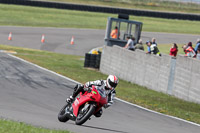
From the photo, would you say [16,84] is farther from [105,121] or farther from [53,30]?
[53,30]

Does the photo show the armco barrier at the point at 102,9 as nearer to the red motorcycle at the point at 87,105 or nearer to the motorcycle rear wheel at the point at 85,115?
the red motorcycle at the point at 87,105

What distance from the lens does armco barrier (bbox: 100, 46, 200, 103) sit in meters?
17.6

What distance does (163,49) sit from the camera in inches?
1404

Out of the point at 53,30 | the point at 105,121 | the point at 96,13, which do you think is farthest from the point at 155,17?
the point at 105,121

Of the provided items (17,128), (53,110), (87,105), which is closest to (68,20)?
(53,110)

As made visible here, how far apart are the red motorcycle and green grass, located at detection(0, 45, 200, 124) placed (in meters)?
5.28

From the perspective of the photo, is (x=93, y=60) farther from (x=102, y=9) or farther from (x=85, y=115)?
(x=102, y=9)

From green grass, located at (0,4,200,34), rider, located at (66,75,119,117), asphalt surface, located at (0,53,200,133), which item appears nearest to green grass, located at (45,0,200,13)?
green grass, located at (0,4,200,34)

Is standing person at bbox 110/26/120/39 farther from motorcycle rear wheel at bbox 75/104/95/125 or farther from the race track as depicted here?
motorcycle rear wheel at bbox 75/104/95/125

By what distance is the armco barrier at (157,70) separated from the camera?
17.6 meters

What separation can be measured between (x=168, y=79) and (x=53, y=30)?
23.0 meters

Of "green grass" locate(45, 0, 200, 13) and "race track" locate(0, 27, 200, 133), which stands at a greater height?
"green grass" locate(45, 0, 200, 13)

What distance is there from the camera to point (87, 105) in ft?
31.7

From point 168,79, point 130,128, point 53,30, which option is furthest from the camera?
point 53,30
